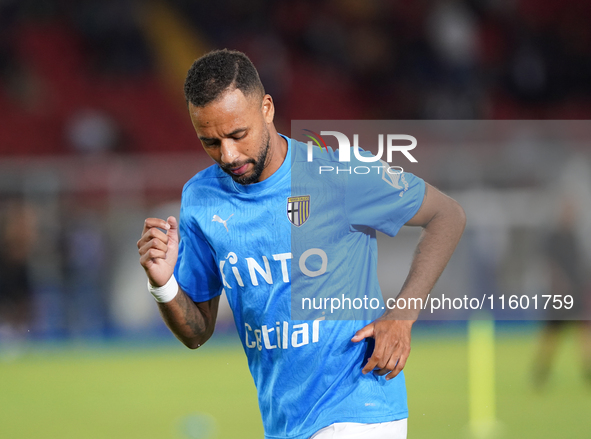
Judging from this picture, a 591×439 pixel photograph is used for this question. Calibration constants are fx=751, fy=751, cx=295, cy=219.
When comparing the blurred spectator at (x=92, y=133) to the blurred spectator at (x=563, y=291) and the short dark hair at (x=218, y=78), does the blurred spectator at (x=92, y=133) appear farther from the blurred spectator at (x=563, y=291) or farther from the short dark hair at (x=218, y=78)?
the short dark hair at (x=218, y=78)

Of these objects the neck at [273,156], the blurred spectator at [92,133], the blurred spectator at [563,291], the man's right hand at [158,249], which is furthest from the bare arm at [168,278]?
the blurred spectator at [92,133]

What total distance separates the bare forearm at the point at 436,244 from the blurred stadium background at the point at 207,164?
4.03 meters

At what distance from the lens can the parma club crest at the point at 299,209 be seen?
128 inches

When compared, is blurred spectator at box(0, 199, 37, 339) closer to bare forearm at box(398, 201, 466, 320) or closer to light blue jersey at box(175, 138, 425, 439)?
light blue jersey at box(175, 138, 425, 439)

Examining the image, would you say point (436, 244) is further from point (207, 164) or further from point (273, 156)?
point (207, 164)

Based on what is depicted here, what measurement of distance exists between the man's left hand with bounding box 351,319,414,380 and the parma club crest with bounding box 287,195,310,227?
538mm

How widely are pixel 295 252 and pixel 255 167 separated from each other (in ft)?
1.32

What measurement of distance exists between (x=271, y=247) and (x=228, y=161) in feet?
1.36

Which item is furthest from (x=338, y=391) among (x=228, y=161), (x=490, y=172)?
(x=490, y=172)

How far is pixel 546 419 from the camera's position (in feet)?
24.3

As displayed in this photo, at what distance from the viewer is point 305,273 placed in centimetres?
321

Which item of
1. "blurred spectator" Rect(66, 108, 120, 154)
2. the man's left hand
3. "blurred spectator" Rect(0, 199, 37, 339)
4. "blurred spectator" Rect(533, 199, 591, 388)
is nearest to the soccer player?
the man's left hand

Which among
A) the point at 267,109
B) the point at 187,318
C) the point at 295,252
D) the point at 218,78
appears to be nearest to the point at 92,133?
the point at 187,318

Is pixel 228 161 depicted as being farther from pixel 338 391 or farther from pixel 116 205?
pixel 116 205
